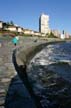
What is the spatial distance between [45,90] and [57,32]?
488 feet

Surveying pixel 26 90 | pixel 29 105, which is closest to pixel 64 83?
pixel 26 90

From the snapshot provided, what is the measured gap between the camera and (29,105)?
6707mm

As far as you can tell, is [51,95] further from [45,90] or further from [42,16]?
[42,16]

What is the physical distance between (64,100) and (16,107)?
55.3 inches

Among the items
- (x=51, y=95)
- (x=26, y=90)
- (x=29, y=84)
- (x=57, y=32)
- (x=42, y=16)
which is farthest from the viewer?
(x=42, y=16)

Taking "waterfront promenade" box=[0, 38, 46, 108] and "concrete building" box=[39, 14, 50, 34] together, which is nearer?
"waterfront promenade" box=[0, 38, 46, 108]

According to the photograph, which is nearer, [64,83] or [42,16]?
[64,83]

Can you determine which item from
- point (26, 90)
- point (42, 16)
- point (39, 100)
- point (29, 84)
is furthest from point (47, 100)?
point (42, 16)

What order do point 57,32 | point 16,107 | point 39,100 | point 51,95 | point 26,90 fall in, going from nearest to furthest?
1. point 16,107
2. point 39,100
3. point 51,95
4. point 26,90
5. point 57,32

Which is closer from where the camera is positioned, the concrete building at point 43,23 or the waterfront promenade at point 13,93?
the waterfront promenade at point 13,93

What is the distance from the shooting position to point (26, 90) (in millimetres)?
8289

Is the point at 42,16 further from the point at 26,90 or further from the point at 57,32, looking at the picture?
the point at 26,90

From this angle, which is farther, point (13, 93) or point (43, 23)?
point (43, 23)

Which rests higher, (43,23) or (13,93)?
(13,93)
